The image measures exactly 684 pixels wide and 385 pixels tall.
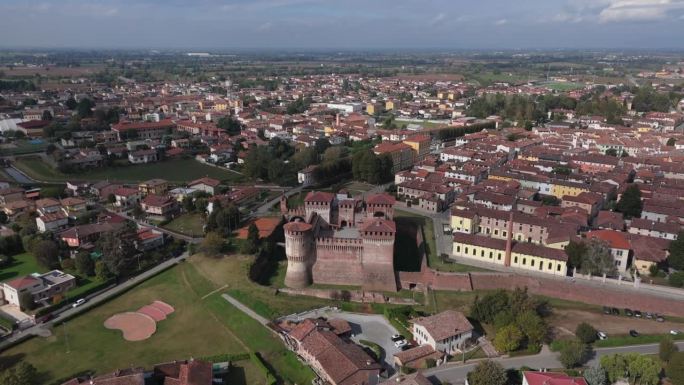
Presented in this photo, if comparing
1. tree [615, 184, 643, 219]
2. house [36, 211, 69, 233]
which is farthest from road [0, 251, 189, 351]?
tree [615, 184, 643, 219]

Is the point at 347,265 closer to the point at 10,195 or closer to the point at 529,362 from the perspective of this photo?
the point at 529,362

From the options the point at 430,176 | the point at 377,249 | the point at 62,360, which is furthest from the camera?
the point at 430,176

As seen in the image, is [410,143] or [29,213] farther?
[410,143]

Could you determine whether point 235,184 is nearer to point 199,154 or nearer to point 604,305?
point 199,154

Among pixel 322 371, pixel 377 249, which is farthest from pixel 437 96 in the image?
pixel 322 371

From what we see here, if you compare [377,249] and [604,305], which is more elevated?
[377,249]

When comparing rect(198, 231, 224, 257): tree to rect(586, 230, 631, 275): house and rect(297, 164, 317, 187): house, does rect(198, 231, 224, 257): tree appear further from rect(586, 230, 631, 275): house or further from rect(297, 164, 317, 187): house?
rect(586, 230, 631, 275): house

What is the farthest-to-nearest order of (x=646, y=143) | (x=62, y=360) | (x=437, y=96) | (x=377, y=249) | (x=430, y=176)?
1. (x=437, y=96)
2. (x=646, y=143)
3. (x=430, y=176)
4. (x=377, y=249)
5. (x=62, y=360)
